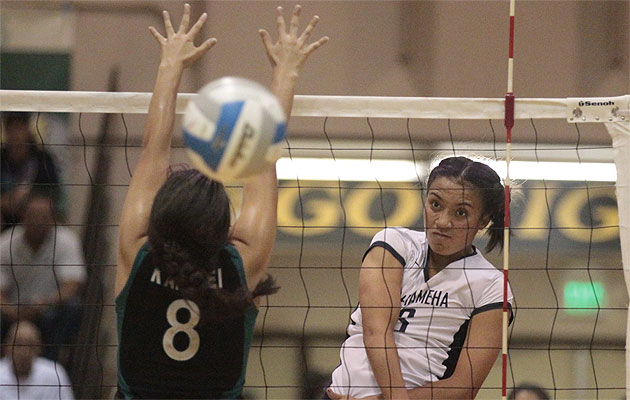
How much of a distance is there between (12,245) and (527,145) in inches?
147

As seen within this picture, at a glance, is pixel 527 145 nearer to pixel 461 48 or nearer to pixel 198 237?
pixel 461 48

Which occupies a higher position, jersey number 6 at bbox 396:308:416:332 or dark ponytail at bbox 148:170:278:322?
dark ponytail at bbox 148:170:278:322

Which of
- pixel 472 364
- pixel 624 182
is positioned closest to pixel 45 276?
pixel 472 364

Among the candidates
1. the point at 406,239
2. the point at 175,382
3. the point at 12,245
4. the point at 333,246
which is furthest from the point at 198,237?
the point at 333,246

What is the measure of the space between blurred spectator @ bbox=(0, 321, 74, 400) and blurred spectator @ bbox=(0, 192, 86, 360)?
0.30 m

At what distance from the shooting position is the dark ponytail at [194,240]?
2.51 m

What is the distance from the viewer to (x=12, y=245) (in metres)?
5.11

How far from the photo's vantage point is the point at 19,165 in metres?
5.36

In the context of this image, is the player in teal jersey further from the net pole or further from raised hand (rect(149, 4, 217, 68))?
the net pole

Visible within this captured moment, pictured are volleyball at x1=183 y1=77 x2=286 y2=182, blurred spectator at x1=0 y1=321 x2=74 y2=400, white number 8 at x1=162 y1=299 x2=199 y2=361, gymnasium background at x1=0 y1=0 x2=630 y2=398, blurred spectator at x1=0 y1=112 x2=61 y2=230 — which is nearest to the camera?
volleyball at x1=183 y1=77 x2=286 y2=182

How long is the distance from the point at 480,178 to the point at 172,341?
4.25 feet

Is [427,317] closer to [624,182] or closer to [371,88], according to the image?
[624,182]

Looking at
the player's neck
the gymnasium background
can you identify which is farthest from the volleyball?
the gymnasium background

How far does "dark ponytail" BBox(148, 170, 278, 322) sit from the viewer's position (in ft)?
8.23
